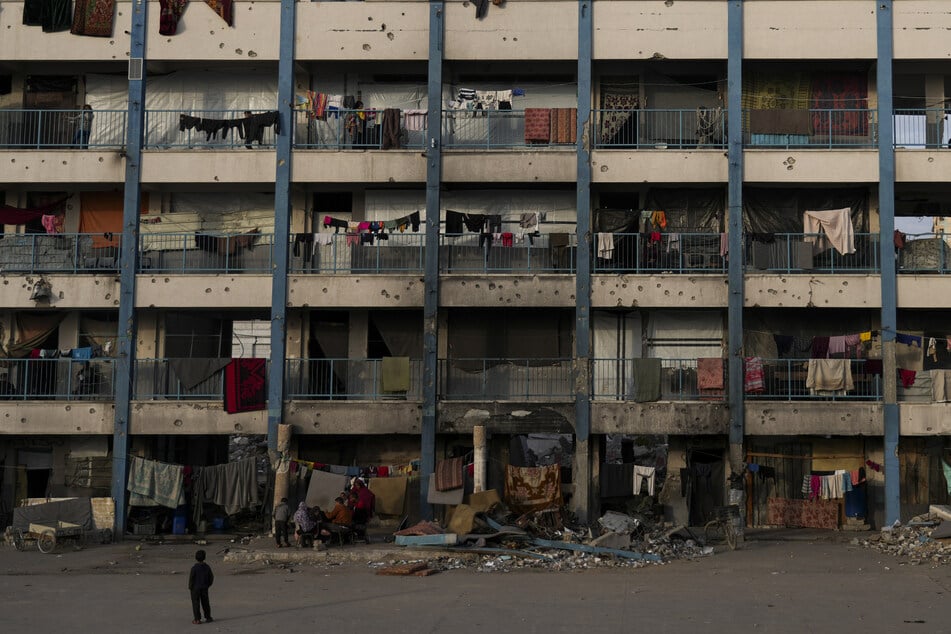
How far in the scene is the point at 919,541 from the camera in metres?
24.5

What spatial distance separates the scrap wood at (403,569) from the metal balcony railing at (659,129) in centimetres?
1261

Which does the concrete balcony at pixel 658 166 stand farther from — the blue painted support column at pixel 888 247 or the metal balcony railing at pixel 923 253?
the metal balcony railing at pixel 923 253

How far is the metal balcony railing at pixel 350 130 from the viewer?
28.9 meters

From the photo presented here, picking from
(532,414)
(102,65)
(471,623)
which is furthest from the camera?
(102,65)

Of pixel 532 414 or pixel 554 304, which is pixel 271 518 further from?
pixel 554 304

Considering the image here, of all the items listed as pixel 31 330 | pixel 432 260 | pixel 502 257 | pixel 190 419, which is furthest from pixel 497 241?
pixel 31 330

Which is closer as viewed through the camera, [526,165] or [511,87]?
[526,165]

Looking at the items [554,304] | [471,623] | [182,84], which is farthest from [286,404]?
[471,623]

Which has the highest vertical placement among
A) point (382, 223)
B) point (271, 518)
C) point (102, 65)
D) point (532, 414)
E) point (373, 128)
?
point (102, 65)

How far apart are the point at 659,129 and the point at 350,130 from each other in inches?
336

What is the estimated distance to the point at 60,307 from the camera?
28484mm

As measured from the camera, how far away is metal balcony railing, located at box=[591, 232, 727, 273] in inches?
1118

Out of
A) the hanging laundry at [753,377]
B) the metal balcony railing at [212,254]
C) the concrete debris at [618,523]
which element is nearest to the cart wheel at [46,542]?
the metal balcony railing at [212,254]

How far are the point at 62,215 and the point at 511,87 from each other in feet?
43.2
